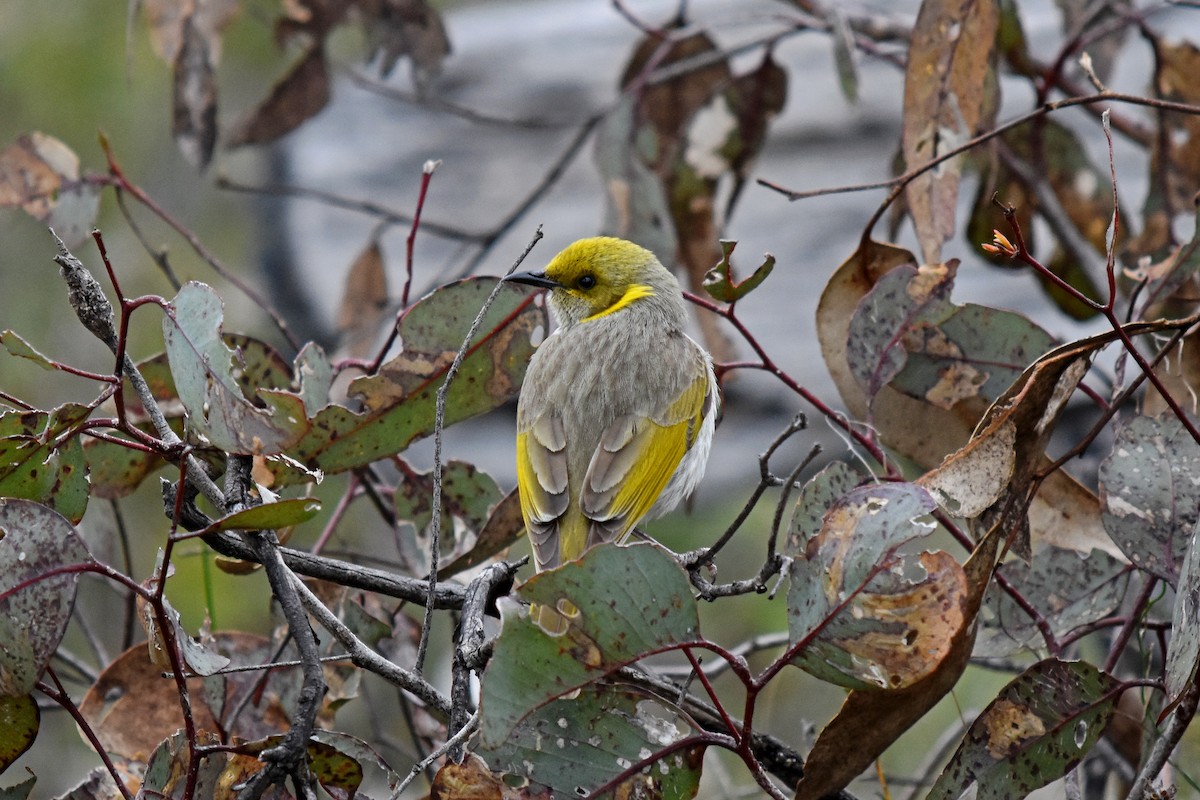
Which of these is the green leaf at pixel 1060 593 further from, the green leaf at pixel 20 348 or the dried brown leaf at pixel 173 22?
the dried brown leaf at pixel 173 22

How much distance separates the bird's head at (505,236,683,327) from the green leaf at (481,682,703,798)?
2.06 meters

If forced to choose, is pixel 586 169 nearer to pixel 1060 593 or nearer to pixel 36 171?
pixel 36 171

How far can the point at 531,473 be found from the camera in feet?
9.27

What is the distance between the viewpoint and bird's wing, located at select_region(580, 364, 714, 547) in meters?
2.76

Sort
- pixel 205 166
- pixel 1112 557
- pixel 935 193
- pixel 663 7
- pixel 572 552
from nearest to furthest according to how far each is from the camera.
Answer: pixel 1112 557 < pixel 935 193 < pixel 572 552 < pixel 205 166 < pixel 663 7

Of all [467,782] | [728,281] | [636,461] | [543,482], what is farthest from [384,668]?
[636,461]

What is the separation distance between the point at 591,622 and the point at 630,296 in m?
2.19

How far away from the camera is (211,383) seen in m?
1.55

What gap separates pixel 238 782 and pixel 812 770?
752 millimetres

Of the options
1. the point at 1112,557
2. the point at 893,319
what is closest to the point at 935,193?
the point at 893,319

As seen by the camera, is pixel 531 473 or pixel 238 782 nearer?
pixel 238 782

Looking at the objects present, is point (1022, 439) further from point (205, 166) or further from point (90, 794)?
point (205, 166)

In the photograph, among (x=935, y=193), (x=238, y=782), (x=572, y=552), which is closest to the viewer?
(x=238, y=782)

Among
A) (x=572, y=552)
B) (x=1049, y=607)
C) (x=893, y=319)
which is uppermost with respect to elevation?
(x=893, y=319)
